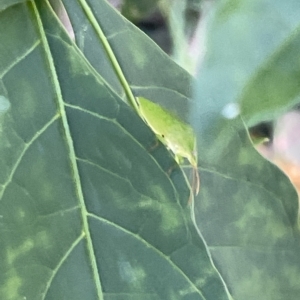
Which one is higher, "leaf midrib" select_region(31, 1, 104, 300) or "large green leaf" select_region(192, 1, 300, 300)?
"leaf midrib" select_region(31, 1, 104, 300)

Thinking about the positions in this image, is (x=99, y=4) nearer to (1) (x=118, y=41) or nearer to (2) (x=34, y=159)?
(1) (x=118, y=41)

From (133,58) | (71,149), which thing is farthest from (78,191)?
(133,58)

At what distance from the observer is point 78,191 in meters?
0.37

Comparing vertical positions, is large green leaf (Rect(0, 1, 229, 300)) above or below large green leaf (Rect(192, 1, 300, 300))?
above

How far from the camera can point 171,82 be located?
1.70 feet

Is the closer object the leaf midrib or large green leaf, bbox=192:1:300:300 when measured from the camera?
the leaf midrib

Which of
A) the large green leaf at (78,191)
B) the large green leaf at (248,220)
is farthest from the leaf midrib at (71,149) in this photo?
the large green leaf at (248,220)

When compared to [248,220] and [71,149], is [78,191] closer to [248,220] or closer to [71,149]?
[71,149]

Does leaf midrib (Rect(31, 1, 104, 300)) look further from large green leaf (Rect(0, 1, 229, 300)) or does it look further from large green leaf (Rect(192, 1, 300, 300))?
large green leaf (Rect(192, 1, 300, 300))

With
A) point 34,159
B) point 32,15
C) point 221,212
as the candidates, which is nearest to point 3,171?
point 34,159

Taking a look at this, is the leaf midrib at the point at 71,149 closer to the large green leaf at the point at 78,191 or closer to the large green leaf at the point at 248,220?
the large green leaf at the point at 78,191

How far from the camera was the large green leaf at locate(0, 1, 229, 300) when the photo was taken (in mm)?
361

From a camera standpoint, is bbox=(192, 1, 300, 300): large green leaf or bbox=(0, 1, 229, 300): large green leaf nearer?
bbox=(0, 1, 229, 300): large green leaf

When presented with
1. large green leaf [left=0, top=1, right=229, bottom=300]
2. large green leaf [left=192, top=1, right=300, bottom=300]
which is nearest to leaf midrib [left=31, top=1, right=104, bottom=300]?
large green leaf [left=0, top=1, right=229, bottom=300]
